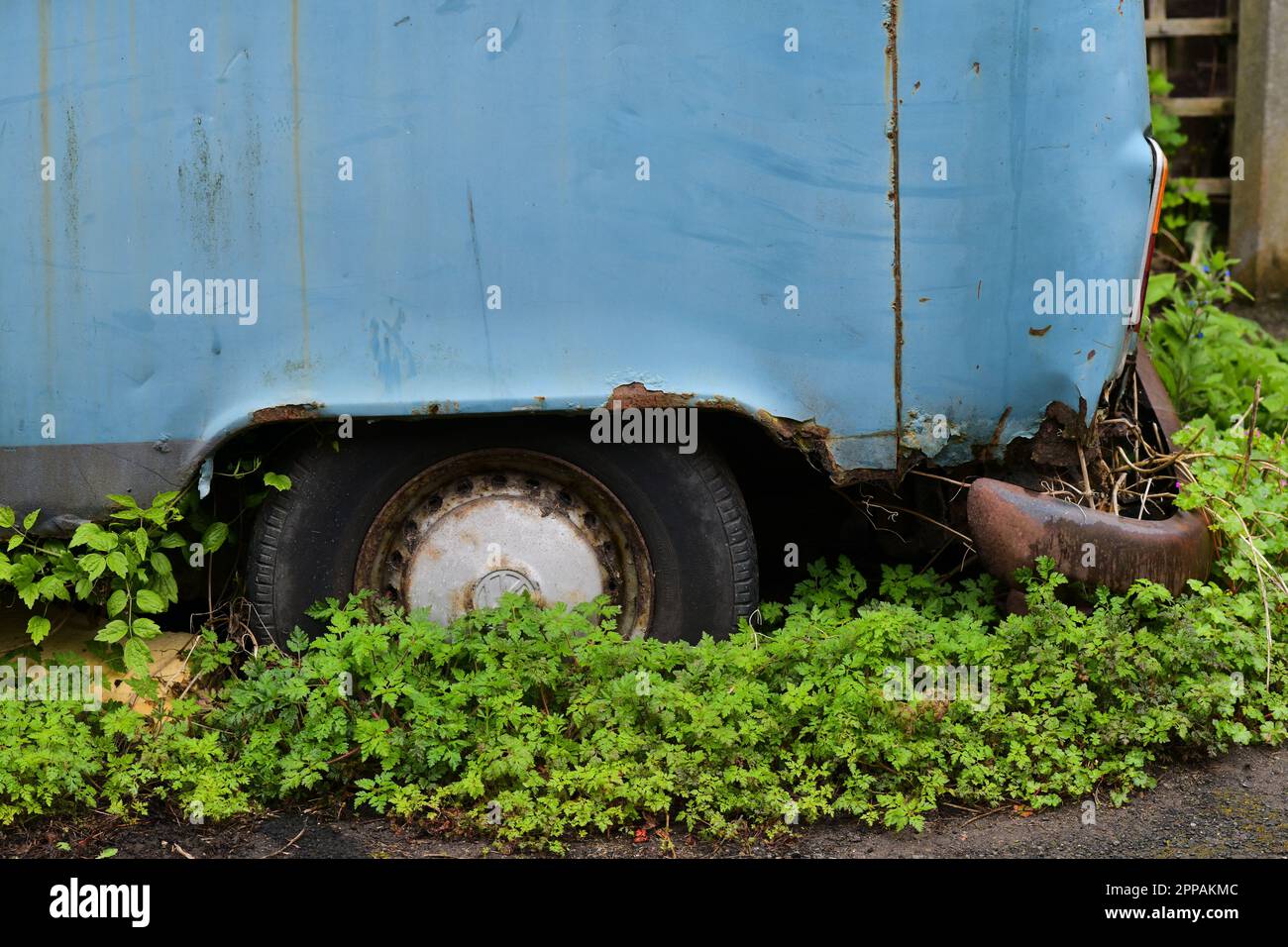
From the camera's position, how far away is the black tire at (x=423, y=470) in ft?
12.3

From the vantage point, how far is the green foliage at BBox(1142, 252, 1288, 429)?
540cm

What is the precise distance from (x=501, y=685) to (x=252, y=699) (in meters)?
0.70

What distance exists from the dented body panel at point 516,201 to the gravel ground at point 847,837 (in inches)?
37.3

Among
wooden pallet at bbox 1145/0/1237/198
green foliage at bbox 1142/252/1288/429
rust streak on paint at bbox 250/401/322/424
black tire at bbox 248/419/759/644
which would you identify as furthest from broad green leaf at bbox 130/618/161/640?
wooden pallet at bbox 1145/0/1237/198

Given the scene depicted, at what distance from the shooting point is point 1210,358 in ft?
18.4

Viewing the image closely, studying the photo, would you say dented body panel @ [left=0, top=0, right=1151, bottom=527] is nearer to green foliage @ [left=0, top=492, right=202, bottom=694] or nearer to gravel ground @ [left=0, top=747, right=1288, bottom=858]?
green foliage @ [left=0, top=492, right=202, bottom=694]

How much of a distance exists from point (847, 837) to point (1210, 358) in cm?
334

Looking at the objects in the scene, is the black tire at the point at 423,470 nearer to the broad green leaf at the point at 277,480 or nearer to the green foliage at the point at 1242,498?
the broad green leaf at the point at 277,480

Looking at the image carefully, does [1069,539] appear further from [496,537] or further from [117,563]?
[117,563]

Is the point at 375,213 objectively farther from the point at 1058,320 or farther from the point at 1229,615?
the point at 1229,615

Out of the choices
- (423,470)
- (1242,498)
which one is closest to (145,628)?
(423,470)

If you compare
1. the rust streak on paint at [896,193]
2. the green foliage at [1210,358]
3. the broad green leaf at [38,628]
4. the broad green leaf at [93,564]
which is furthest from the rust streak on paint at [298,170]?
the green foliage at [1210,358]

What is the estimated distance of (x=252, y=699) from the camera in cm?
358

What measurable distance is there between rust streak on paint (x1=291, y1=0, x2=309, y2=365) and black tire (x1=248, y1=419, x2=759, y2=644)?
14.5 inches
